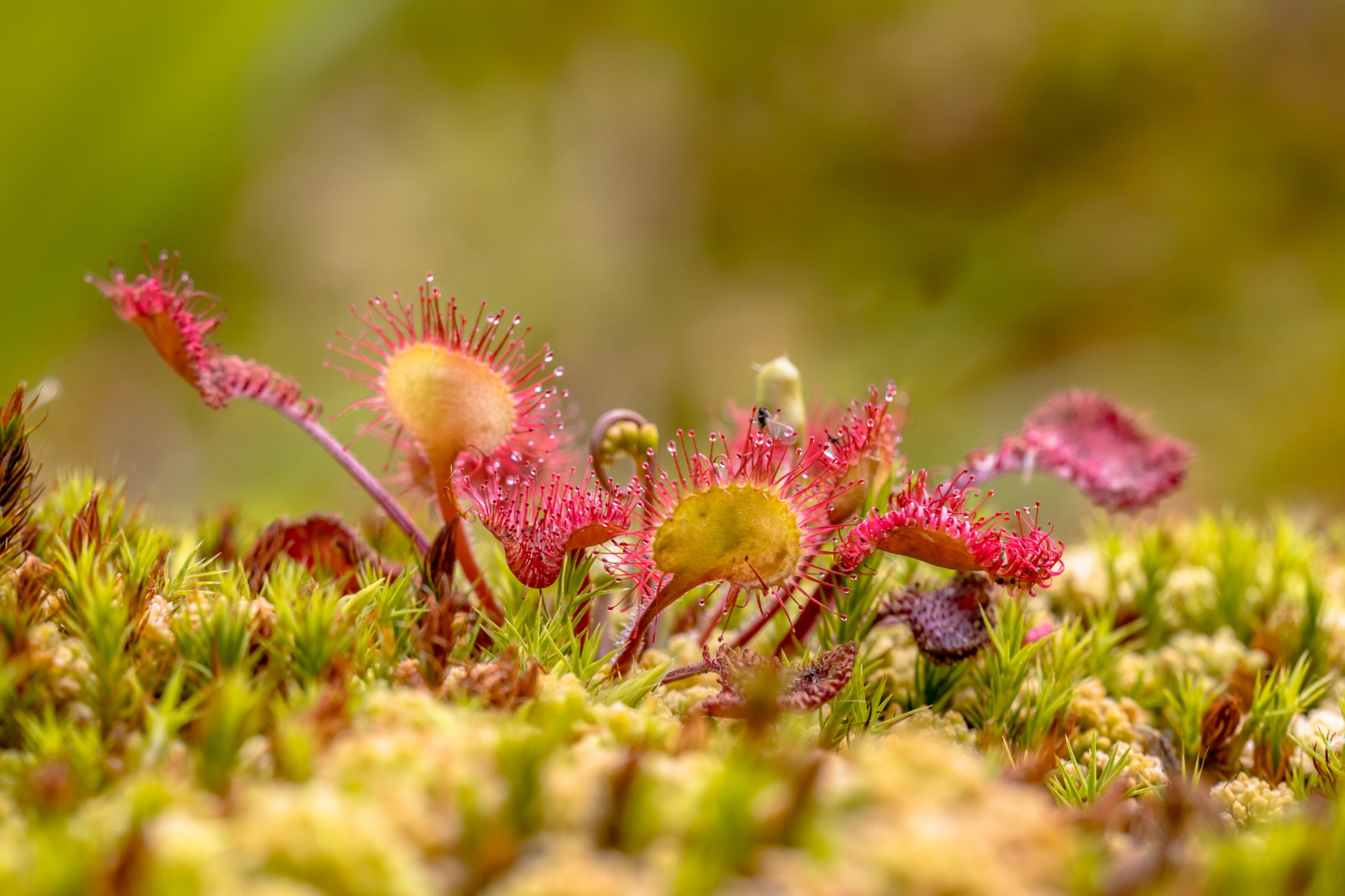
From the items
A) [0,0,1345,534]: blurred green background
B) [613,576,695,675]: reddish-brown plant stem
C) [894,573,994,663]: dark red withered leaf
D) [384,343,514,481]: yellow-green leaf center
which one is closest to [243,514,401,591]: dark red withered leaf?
[384,343,514,481]: yellow-green leaf center

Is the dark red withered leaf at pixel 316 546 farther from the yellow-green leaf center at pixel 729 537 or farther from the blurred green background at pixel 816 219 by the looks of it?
the blurred green background at pixel 816 219

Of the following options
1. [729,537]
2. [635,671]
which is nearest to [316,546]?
[635,671]

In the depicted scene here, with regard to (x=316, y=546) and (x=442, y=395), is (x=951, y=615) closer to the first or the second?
(x=442, y=395)

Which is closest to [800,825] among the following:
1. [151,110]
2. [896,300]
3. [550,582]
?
[550,582]

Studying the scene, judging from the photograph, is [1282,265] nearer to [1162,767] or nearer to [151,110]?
[1162,767]

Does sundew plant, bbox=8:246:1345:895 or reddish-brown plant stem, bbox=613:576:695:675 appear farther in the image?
reddish-brown plant stem, bbox=613:576:695:675

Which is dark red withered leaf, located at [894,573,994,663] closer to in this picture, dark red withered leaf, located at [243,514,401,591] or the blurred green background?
dark red withered leaf, located at [243,514,401,591]

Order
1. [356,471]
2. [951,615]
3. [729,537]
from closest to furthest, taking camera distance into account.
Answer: [729,537] → [951,615] → [356,471]
